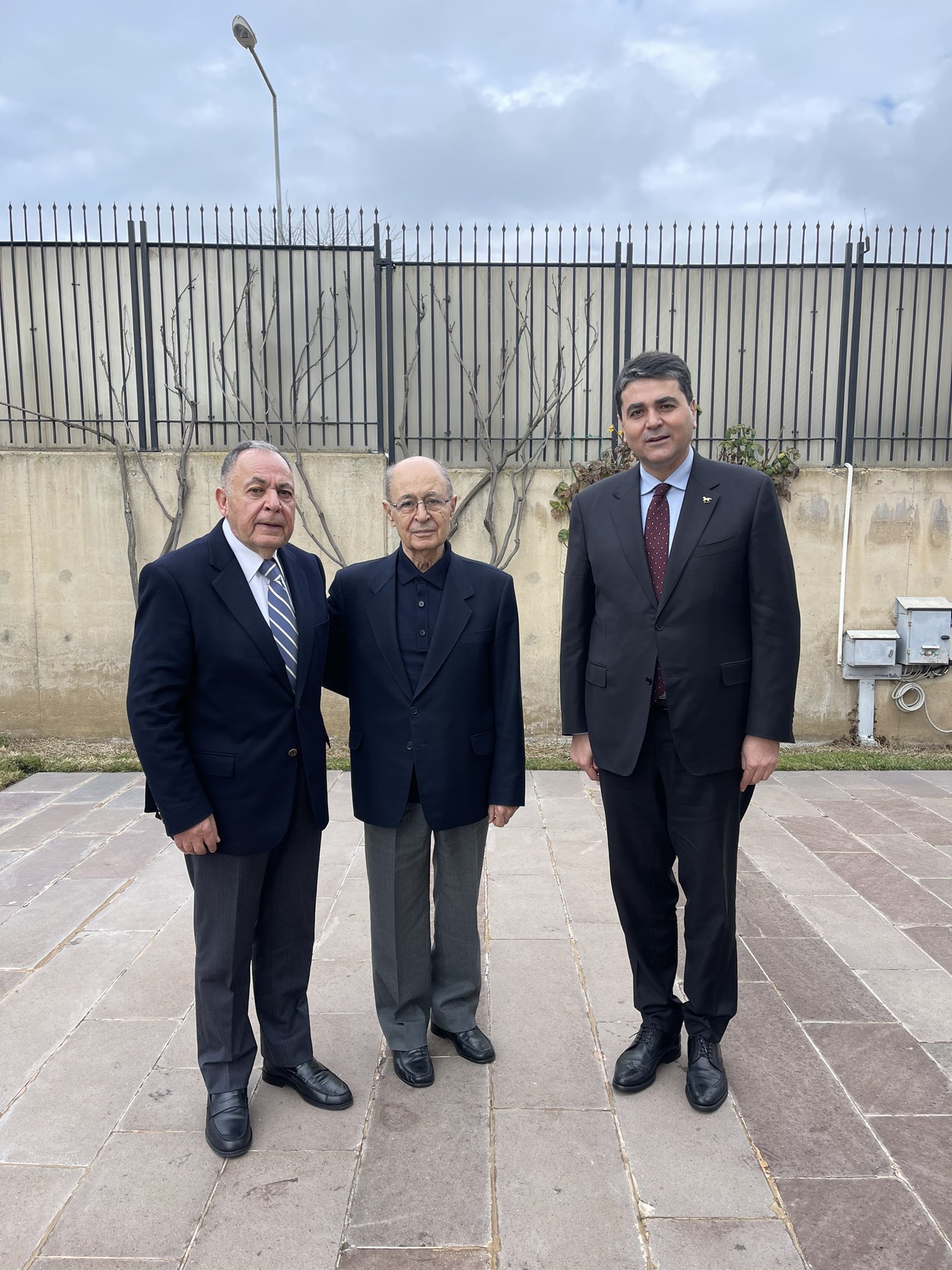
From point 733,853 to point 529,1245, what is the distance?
1.14 meters

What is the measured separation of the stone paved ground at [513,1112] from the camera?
197 centimetres

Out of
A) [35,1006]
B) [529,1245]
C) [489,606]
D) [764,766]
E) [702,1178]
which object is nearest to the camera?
[529,1245]

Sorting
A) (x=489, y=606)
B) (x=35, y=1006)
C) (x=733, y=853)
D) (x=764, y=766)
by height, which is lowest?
(x=35, y=1006)

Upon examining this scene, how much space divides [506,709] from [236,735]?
0.78 meters

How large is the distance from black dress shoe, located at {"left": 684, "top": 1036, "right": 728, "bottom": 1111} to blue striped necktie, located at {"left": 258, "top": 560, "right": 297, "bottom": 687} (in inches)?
60.3

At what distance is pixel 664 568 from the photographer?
244 centimetres

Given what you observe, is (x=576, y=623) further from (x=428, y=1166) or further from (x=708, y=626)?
(x=428, y=1166)

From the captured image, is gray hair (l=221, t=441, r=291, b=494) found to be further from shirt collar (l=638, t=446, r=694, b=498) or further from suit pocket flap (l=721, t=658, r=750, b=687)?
suit pocket flap (l=721, t=658, r=750, b=687)

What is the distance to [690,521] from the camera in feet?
7.90

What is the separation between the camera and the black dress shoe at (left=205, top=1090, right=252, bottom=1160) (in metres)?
2.24

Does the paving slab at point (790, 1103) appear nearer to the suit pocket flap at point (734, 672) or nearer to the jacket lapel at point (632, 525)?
the suit pocket flap at point (734, 672)

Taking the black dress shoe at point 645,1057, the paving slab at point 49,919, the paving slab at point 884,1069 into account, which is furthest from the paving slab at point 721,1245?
the paving slab at point 49,919

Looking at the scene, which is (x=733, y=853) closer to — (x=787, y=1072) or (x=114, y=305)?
(x=787, y=1072)

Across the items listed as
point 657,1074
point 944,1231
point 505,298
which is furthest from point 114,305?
point 944,1231
